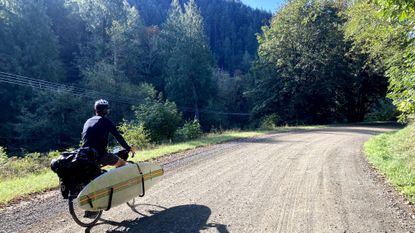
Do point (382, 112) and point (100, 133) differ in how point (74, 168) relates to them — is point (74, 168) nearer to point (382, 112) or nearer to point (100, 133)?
point (100, 133)

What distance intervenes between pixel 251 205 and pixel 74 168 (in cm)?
299

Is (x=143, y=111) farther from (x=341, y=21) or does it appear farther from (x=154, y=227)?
(x=341, y=21)

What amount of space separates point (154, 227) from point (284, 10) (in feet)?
104

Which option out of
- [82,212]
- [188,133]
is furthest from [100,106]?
A: [188,133]

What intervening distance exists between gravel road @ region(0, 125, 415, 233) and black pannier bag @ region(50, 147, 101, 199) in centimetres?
66

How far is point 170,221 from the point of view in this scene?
5.01 m

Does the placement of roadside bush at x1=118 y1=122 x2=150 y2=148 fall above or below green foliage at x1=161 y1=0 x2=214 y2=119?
below

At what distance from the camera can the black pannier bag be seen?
4.56 meters

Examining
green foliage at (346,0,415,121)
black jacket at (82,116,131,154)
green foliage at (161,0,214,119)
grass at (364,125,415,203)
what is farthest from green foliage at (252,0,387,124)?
black jacket at (82,116,131,154)

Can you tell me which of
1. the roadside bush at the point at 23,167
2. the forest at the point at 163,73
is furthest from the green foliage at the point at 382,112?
the roadside bush at the point at 23,167

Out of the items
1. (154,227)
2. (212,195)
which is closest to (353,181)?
(212,195)

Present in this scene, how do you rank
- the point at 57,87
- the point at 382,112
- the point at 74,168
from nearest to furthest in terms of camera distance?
1. the point at 74,168
2. the point at 57,87
3. the point at 382,112

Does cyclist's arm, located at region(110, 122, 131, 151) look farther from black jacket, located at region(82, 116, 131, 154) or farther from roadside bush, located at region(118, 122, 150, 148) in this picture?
roadside bush, located at region(118, 122, 150, 148)

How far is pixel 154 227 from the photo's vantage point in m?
4.80
